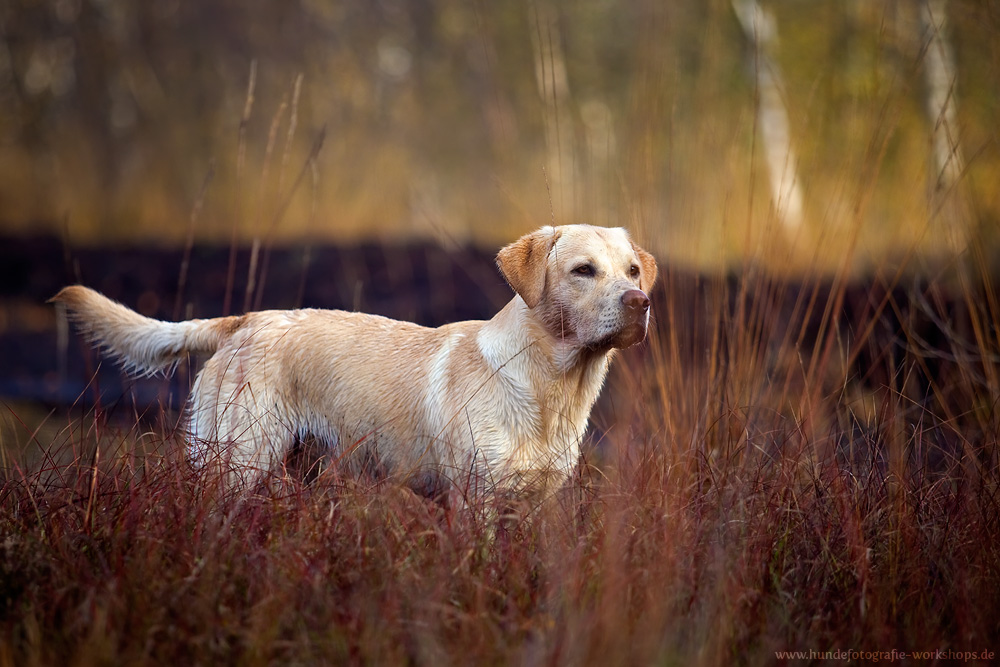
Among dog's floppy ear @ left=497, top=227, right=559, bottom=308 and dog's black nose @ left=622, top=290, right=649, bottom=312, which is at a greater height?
dog's floppy ear @ left=497, top=227, right=559, bottom=308

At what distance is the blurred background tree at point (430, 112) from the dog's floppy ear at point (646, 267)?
59 centimetres

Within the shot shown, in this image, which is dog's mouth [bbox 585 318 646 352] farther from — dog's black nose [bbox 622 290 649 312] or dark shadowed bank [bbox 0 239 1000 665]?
dark shadowed bank [bbox 0 239 1000 665]

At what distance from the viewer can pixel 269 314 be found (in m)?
3.58

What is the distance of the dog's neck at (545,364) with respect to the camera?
303cm

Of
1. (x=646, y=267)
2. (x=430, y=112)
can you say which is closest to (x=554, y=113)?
(x=646, y=267)

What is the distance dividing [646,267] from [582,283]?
43 centimetres

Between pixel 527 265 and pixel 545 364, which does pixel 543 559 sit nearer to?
pixel 545 364

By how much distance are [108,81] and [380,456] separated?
42.2 feet

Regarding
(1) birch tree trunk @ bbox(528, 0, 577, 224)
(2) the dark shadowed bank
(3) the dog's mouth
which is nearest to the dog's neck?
(3) the dog's mouth

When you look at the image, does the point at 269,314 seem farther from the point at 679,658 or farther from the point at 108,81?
the point at 108,81

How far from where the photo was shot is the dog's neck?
3.03 meters

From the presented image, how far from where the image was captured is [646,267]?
330 centimetres

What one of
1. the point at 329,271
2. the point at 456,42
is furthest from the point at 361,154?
the point at 456,42

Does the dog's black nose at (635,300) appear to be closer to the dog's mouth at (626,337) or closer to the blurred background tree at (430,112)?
the dog's mouth at (626,337)
